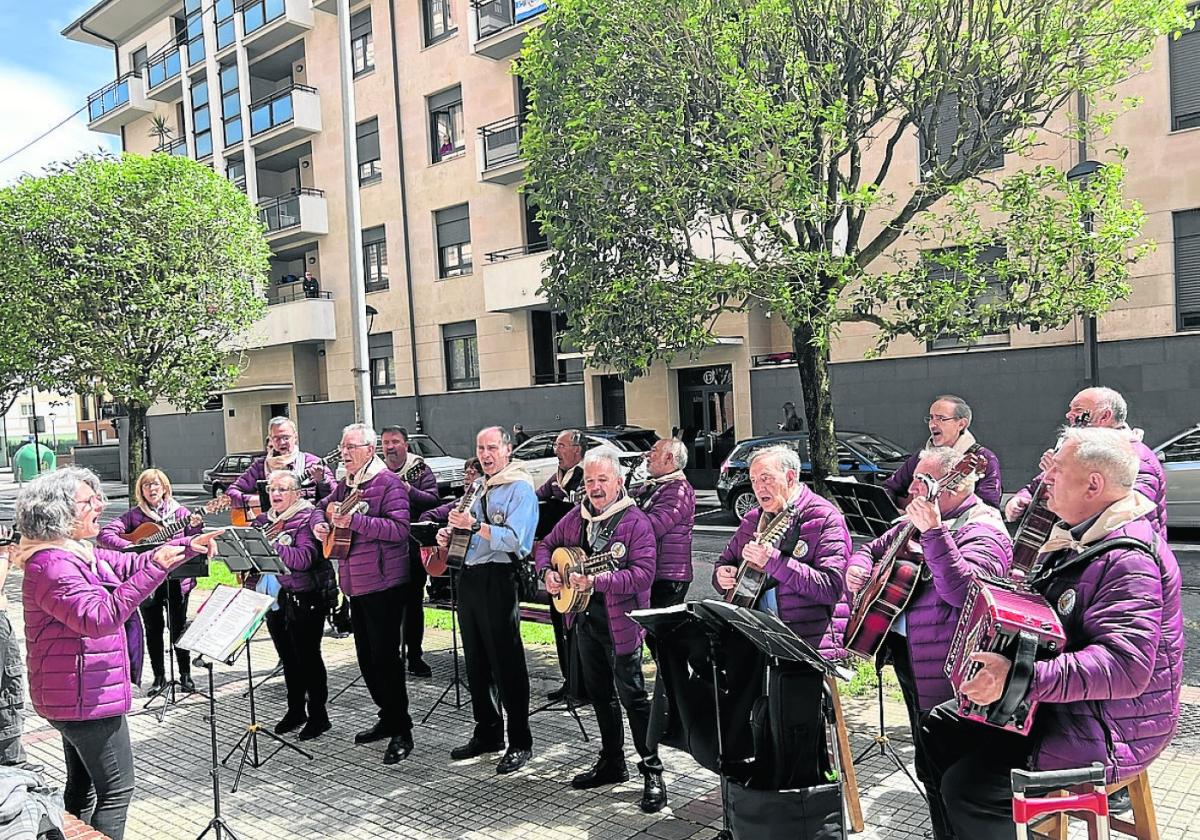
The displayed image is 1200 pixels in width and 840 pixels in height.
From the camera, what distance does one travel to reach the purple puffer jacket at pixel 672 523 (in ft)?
19.3

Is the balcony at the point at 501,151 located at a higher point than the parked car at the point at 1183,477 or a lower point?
higher

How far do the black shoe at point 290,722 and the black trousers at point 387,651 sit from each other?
0.86m

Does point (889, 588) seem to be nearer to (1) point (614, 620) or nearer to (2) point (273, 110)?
(1) point (614, 620)

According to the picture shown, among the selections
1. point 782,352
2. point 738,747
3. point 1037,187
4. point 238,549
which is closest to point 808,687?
point 738,747

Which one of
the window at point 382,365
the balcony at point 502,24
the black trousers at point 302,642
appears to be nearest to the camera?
the black trousers at point 302,642

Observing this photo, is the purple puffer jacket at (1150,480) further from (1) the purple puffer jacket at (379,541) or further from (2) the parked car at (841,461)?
Result: (2) the parked car at (841,461)

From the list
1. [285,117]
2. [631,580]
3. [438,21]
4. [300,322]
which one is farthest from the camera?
[285,117]

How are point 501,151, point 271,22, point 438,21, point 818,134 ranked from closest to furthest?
point 818,134 → point 501,151 → point 438,21 → point 271,22

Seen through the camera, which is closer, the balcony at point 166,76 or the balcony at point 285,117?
the balcony at point 285,117

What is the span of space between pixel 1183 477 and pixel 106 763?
12660 mm

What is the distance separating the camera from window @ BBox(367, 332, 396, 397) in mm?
28344

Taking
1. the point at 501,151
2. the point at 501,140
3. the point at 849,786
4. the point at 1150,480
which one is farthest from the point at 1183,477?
the point at 501,140

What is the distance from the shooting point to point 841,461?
596 inches

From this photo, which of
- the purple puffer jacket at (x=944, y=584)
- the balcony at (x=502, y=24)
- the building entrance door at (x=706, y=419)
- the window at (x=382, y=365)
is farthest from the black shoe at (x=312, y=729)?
the window at (x=382, y=365)
